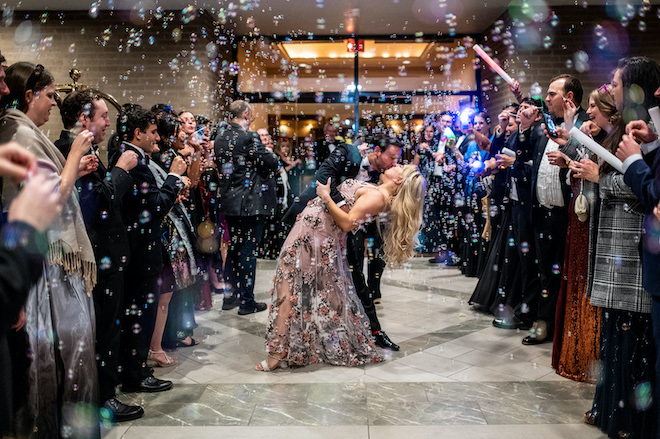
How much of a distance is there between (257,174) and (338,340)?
2.21 metres

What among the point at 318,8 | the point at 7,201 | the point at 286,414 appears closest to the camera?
the point at 7,201

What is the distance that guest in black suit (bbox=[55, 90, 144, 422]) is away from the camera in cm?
254

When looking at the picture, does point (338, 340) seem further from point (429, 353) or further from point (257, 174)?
point (257, 174)

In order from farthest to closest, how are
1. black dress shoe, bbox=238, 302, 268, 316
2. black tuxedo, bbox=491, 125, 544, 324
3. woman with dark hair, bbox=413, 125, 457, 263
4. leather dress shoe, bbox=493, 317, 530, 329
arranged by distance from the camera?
woman with dark hair, bbox=413, 125, 457, 263 < black dress shoe, bbox=238, 302, 268, 316 < leather dress shoe, bbox=493, 317, 530, 329 < black tuxedo, bbox=491, 125, 544, 324

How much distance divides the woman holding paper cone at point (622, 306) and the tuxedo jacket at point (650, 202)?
0.90 feet

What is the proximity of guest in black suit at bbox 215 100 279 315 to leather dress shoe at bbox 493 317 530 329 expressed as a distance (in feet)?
7.46

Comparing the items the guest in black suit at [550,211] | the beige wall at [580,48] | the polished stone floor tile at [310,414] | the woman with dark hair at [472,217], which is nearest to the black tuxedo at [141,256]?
the polished stone floor tile at [310,414]

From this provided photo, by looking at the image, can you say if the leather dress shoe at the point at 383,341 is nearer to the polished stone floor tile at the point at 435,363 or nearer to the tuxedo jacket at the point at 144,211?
the polished stone floor tile at the point at 435,363

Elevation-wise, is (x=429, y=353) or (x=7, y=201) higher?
(x=7, y=201)

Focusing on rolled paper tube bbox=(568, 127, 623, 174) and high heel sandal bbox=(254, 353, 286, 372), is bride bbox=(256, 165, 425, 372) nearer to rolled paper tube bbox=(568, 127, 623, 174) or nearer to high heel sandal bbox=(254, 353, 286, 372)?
high heel sandal bbox=(254, 353, 286, 372)

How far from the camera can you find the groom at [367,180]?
3.52 m

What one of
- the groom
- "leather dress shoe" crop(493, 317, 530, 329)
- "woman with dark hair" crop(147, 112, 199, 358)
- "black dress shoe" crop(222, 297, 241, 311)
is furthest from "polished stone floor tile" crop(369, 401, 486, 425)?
"black dress shoe" crop(222, 297, 241, 311)

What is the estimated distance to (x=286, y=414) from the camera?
2.66 m

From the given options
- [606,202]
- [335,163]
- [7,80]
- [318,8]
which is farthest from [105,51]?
[606,202]
